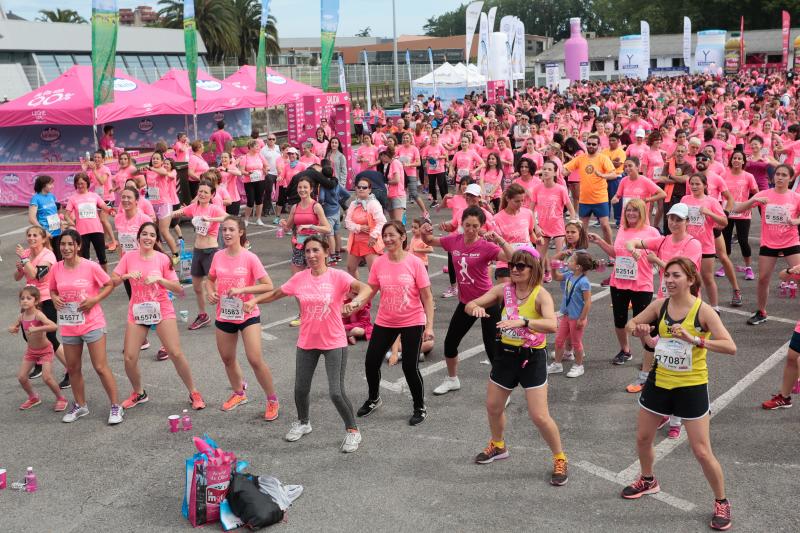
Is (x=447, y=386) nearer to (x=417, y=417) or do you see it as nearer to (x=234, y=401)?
(x=417, y=417)

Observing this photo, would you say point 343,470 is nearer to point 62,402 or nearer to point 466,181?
point 62,402

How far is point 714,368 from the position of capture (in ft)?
26.5

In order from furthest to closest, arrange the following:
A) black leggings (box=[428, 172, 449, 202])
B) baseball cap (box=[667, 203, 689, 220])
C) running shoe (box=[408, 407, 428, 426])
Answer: black leggings (box=[428, 172, 449, 202]) < baseball cap (box=[667, 203, 689, 220]) < running shoe (box=[408, 407, 428, 426])

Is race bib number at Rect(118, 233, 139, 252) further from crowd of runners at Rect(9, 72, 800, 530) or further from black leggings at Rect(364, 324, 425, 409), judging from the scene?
black leggings at Rect(364, 324, 425, 409)

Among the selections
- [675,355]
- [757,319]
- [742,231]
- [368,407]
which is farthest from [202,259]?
[742,231]

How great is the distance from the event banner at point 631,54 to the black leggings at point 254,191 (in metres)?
35.3

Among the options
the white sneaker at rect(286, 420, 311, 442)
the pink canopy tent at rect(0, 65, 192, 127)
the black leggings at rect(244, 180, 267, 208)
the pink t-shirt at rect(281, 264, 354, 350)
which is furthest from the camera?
the pink canopy tent at rect(0, 65, 192, 127)

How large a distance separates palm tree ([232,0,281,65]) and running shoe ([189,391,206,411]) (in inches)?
2053

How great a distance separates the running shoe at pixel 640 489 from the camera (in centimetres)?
558

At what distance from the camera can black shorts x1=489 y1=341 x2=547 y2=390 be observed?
5.74 metres

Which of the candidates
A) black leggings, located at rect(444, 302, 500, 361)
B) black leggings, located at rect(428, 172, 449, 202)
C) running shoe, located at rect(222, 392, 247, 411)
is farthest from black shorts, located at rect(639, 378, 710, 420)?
black leggings, located at rect(428, 172, 449, 202)

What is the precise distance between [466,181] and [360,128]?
843 inches

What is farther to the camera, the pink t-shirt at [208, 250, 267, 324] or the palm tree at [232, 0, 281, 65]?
the palm tree at [232, 0, 281, 65]

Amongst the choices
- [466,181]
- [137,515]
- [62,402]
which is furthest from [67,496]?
[466,181]
